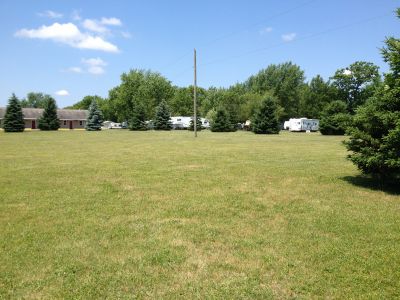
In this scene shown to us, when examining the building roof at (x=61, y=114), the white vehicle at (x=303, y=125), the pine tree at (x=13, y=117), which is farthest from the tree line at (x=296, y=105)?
the building roof at (x=61, y=114)

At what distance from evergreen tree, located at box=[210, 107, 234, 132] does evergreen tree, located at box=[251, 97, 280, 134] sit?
9133 millimetres

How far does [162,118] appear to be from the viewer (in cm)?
6875

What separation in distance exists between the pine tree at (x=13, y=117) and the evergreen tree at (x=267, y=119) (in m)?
39.1

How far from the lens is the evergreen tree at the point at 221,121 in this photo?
5956 cm

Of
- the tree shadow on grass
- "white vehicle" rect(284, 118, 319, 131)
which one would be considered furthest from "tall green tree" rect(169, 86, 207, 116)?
the tree shadow on grass

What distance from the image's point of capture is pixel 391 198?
29.2ft

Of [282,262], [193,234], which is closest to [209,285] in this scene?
[282,262]

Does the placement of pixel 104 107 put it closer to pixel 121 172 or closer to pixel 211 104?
pixel 211 104

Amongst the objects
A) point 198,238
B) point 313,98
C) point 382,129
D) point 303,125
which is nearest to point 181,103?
point 313,98

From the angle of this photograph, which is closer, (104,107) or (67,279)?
(67,279)

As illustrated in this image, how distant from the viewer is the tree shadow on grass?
9.88 m

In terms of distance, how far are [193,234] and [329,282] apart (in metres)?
2.51

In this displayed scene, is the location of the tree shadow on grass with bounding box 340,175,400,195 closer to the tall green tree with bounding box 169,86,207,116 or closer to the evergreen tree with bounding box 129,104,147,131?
the evergreen tree with bounding box 129,104,147,131

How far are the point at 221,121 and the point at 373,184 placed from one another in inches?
1947
